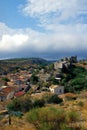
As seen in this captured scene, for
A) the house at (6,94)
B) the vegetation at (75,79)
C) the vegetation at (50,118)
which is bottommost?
the house at (6,94)

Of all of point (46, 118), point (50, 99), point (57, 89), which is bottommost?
point (57, 89)

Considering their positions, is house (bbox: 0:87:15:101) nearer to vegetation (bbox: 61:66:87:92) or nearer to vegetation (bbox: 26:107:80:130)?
vegetation (bbox: 61:66:87:92)

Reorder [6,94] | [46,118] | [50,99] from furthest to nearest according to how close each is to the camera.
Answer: [6,94], [50,99], [46,118]

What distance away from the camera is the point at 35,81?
76.4m

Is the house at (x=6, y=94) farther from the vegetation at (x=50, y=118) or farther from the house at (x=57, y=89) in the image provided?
the vegetation at (x=50, y=118)

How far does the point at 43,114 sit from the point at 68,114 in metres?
2.18

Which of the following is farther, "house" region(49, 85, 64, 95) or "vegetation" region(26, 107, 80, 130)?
"house" region(49, 85, 64, 95)

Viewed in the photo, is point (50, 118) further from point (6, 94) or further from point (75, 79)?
point (75, 79)

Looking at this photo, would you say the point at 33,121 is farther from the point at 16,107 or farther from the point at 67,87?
the point at 67,87

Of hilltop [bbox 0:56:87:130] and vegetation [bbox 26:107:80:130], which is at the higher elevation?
vegetation [bbox 26:107:80:130]

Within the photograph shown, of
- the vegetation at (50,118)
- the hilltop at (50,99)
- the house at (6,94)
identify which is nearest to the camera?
the vegetation at (50,118)

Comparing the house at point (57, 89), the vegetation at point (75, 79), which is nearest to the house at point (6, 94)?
the house at point (57, 89)

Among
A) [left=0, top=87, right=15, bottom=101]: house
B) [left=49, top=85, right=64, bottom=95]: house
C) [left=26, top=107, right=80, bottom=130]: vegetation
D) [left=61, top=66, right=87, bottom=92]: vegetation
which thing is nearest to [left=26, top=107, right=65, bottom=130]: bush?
[left=26, top=107, right=80, bottom=130]: vegetation

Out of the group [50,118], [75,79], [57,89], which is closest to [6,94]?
[57,89]
